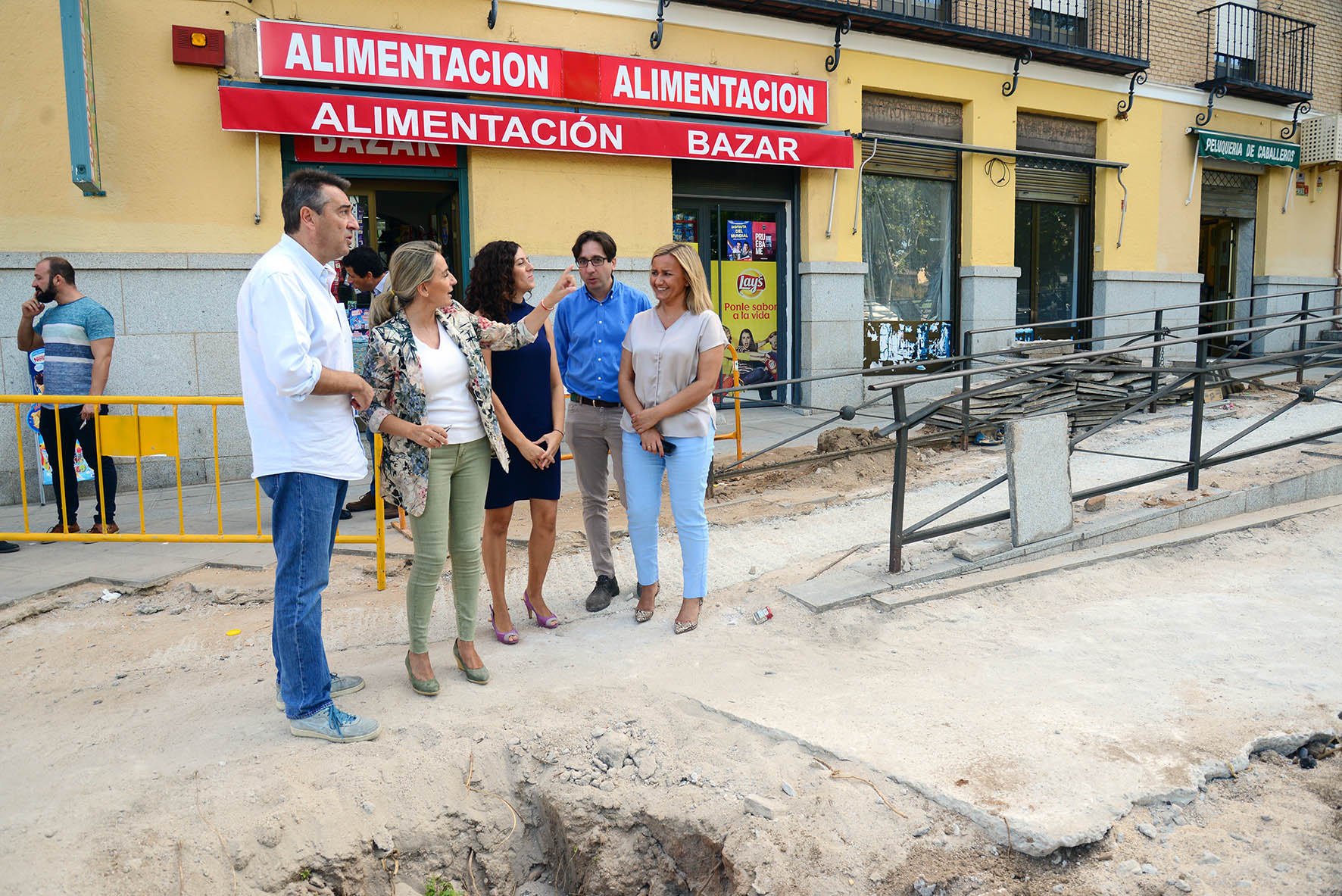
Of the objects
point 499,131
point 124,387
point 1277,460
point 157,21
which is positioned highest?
point 157,21

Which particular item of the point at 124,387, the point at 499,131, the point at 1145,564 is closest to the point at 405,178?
the point at 499,131

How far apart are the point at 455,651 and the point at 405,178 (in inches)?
270

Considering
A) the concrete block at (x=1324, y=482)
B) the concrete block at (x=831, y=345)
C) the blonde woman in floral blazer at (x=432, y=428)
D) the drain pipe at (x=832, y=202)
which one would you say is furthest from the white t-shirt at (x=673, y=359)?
the drain pipe at (x=832, y=202)

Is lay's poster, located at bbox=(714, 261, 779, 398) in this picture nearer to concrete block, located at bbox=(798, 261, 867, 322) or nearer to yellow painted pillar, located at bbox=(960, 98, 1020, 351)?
concrete block, located at bbox=(798, 261, 867, 322)

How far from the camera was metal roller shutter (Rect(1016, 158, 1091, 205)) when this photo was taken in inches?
532

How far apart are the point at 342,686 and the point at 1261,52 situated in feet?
60.7

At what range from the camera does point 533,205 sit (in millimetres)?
9898

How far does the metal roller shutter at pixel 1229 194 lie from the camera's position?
1555 cm

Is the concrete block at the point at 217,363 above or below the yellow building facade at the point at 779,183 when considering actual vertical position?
below

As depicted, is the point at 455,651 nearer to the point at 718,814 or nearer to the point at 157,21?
the point at 718,814

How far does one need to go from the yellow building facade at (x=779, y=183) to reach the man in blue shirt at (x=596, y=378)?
5101mm

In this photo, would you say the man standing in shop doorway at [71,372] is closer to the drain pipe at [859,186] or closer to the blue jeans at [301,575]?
the blue jeans at [301,575]

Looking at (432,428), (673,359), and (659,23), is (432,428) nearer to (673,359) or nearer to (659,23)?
(673,359)

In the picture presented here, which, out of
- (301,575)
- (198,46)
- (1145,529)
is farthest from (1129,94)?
(301,575)
